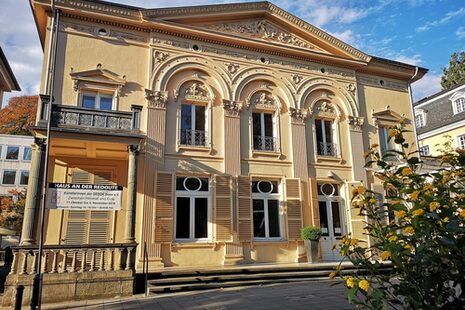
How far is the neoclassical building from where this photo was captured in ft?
36.2

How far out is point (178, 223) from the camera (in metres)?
11.7

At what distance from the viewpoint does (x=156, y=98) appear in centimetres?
1215

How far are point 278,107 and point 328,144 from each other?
2693mm

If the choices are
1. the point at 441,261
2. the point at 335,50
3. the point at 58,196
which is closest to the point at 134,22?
the point at 58,196

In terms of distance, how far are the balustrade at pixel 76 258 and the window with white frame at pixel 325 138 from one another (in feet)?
28.7

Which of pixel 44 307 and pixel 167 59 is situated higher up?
pixel 167 59

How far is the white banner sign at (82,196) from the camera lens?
855cm

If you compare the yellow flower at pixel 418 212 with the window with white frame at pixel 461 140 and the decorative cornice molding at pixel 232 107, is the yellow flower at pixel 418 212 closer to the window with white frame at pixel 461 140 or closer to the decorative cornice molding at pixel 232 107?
the decorative cornice molding at pixel 232 107

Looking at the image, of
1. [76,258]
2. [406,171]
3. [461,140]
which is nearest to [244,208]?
Answer: [76,258]

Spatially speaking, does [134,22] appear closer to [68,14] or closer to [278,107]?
[68,14]

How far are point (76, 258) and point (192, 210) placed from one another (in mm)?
4201

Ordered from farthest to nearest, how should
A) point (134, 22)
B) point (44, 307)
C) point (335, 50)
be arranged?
point (335, 50)
point (134, 22)
point (44, 307)

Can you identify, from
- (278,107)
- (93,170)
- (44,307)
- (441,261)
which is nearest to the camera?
(441,261)

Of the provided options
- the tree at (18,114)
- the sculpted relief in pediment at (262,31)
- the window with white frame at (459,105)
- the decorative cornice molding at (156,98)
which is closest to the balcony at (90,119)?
the decorative cornice molding at (156,98)
